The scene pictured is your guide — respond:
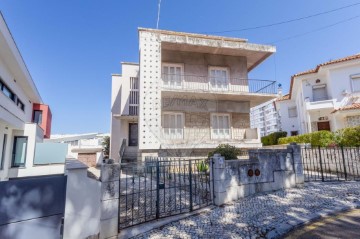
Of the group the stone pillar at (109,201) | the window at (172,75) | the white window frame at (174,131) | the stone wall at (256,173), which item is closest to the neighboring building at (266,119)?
the window at (172,75)

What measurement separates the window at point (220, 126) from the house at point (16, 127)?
12220mm

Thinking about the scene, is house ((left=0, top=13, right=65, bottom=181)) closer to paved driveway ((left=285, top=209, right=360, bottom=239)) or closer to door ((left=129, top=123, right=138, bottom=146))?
door ((left=129, top=123, right=138, bottom=146))

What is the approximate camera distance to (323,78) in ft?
62.5

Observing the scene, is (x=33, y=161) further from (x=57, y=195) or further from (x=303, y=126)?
(x=303, y=126)

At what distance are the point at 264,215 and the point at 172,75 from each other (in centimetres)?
1107

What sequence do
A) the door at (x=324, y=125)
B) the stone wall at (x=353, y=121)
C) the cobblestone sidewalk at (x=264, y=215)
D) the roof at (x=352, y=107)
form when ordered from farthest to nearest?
the door at (x=324, y=125) → the stone wall at (x=353, y=121) → the roof at (x=352, y=107) → the cobblestone sidewalk at (x=264, y=215)

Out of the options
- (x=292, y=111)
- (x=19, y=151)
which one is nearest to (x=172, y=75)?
(x=19, y=151)

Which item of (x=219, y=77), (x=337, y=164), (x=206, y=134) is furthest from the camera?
(x=219, y=77)

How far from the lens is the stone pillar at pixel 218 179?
526cm

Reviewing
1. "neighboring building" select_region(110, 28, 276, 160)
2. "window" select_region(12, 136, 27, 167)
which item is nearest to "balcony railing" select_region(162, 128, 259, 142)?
"neighboring building" select_region(110, 28, 276, 160)

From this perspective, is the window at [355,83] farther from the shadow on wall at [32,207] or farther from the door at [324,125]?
the shadow on wall at [32,207]

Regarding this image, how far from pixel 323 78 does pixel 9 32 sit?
24680 millimetres

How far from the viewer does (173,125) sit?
13570 mm

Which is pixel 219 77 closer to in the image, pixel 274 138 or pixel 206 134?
pixel 206 134
